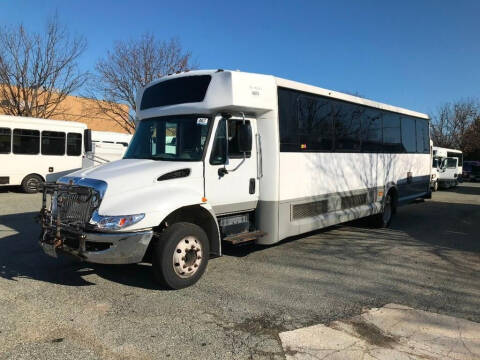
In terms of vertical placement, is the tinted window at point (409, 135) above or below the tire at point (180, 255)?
above

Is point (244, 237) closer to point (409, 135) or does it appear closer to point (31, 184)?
point (409, 135)

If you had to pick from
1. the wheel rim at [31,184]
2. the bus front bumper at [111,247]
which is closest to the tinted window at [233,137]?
the bus front bumper at [111,247]

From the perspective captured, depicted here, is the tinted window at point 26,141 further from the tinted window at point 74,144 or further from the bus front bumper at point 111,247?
the bus front bumper at point 111,247

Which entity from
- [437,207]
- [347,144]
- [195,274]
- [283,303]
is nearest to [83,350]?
[195,274]

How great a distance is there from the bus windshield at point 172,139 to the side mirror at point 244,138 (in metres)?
0.52

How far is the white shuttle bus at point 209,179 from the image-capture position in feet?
16.4

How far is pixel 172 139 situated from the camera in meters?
6.05

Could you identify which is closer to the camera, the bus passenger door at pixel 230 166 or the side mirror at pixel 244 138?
the bus passenger door at pixel 230 166

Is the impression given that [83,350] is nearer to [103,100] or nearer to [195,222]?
[195,222]

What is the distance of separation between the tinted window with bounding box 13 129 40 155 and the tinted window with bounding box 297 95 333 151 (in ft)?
44.4

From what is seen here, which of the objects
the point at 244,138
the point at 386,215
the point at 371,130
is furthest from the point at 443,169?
the point at 244,138

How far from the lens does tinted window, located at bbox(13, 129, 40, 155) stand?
53.6ft

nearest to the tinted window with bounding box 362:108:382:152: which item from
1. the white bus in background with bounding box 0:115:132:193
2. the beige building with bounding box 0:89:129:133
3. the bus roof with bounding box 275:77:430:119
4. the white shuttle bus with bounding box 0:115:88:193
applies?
the bus roof with bounding box 275:77:430:119

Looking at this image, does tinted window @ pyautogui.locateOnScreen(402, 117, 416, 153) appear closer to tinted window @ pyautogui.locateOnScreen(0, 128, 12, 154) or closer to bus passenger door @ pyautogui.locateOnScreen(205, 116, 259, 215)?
bus passenger door @ pyautogui.locateOnScreen(205, 116, 259, 215)
